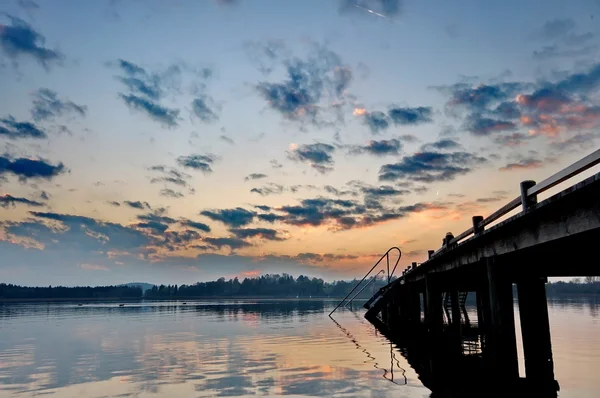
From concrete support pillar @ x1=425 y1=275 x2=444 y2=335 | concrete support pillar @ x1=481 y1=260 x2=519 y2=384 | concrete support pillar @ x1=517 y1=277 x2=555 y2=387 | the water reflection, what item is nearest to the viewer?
concrete support pillar @ x1=481 y1=260 x2=519 y2=384

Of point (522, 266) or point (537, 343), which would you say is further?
point (522, 266)

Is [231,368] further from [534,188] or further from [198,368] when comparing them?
[534,188]

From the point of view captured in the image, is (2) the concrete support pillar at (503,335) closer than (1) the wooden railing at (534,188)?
No

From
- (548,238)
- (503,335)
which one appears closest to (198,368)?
(503,335)

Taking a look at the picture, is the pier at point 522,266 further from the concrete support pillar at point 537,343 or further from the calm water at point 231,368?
the calm water at point 231,368

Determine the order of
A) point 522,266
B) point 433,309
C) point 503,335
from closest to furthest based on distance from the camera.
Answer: point 503,335
point 522,266
point 433,309

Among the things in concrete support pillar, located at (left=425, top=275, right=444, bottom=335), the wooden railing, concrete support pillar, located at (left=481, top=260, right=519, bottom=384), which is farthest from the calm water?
the wooden railing

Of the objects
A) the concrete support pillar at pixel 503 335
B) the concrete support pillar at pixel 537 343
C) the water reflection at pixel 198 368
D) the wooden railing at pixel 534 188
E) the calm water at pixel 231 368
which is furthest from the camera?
the concrete support pillar at pixel 537 343

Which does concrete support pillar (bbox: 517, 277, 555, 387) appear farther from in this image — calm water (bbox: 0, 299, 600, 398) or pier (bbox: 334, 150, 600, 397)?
calm water (bbox: 0, 299, 600, 398)

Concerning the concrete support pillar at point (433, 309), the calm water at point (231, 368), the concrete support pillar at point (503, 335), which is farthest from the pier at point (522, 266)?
the concrete support pillar at point (433, 309)

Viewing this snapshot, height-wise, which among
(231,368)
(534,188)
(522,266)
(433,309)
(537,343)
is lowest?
(231,368)

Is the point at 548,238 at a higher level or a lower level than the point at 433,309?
higher

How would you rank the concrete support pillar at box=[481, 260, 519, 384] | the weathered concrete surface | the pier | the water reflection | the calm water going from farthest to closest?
1. the water reflection
2. the calm water
3. the concrete support pillar at box=[481, 260, 519, 384]
4. the pier
5. the weathered concrete surface

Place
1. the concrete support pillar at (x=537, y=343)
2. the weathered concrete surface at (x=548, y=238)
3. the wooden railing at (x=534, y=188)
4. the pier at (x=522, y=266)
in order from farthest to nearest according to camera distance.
Answer: 1. the concrete support pillar at (x=537, y=343)
2. the pier at (x=522, y=266)
3. the weathered concrete surface at (x=548, y=238)
4. the wooden railing at (x=534, y=188)
